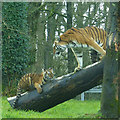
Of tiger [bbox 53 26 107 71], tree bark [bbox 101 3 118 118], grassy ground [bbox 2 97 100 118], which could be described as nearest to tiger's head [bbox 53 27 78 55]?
tiger [bbox 53 26 107 71]

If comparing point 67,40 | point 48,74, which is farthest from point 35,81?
point 67,40

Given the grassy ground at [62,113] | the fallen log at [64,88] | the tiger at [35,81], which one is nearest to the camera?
the grassy ground at [62,113]

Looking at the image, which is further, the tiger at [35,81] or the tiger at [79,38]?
the tiger at [35,81]

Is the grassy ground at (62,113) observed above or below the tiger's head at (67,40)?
below

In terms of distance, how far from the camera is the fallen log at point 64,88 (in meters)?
7.02

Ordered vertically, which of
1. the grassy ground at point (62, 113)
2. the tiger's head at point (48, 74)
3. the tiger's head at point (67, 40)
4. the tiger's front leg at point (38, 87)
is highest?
the tiger's head at point (67, 40)

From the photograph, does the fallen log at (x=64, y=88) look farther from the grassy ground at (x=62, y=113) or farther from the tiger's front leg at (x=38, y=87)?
the grassy ground at (x=62, y=113)

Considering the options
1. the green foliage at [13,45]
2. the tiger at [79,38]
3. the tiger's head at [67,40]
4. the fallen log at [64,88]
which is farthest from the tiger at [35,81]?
the green foliage at [13,45]

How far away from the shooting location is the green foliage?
1311 cm

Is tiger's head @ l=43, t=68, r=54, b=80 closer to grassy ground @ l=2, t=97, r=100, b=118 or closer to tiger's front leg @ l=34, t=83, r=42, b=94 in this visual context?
tiger's front leg @ l=34, t=83, r=42, b=94

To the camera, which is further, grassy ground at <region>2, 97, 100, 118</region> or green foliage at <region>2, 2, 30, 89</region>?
green foliage at <region>2, 2, 30, 89</region>

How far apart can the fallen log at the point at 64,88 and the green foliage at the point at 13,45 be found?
554cm

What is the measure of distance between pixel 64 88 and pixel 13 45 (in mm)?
6825

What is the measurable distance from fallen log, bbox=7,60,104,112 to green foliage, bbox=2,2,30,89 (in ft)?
18.2
